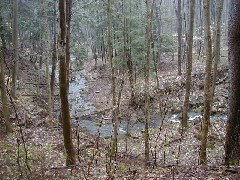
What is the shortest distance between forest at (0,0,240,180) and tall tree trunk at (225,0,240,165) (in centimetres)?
3

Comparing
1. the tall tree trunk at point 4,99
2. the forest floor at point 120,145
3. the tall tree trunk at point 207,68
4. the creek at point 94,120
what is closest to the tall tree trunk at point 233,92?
the tall tree trunk at point 207,68

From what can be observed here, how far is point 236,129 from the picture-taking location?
8.16 meters

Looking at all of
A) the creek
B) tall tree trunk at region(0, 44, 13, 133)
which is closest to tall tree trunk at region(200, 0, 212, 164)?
the creek

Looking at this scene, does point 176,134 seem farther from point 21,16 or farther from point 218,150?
point 21,16

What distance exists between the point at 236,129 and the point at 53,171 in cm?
498

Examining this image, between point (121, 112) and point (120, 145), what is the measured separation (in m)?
6.39

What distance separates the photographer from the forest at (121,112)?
802cm

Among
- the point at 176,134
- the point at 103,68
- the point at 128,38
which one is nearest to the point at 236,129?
the point at 176,134

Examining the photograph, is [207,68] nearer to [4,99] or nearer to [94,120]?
[4,99]

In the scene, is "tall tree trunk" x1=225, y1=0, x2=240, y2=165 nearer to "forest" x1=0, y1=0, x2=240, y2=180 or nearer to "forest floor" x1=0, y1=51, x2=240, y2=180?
"forest" x1=0, y1=0, x2=240, y2=180

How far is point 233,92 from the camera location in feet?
27.0

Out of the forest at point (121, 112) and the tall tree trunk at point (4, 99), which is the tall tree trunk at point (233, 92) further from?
the tall tree trunk at point (4, 99)

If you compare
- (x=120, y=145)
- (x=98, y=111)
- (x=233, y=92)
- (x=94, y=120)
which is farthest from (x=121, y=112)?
(x=233, y=92)

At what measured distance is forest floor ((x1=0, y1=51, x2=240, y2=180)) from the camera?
7.93m
